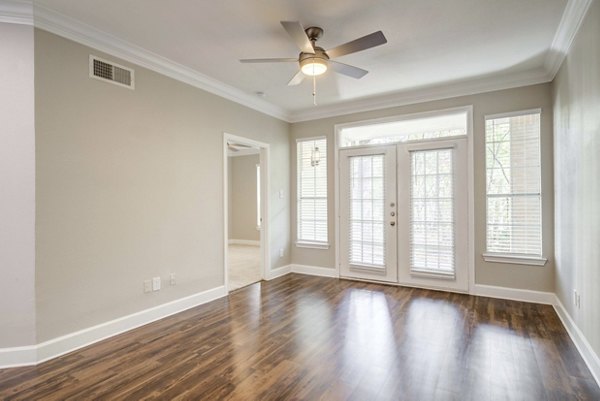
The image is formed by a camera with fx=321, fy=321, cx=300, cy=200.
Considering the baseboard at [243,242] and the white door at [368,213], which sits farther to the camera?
the baseboard at [243,242]

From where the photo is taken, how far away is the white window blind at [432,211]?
4.45 m

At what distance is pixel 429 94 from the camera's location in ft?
15.0

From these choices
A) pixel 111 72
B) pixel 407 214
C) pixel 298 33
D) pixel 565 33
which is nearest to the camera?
pixel 298 33

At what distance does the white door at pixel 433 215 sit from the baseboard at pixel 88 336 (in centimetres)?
298

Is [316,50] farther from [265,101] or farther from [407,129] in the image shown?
[407,129]

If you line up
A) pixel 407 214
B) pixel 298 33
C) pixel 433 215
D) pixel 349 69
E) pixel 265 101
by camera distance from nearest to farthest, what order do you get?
pixel 298 33 → pixel 349 69 → pixel 433 215 → pixel 407 214 → pixel 265 101

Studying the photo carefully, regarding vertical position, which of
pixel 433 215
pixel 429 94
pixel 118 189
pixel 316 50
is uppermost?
pixel 429 94

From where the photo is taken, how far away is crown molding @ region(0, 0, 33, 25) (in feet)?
8.17

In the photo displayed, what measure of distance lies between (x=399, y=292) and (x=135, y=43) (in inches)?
170

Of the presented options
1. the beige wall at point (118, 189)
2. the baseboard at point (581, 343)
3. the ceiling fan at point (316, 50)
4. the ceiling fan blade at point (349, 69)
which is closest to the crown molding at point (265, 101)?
the beige wall at point (118, 189)

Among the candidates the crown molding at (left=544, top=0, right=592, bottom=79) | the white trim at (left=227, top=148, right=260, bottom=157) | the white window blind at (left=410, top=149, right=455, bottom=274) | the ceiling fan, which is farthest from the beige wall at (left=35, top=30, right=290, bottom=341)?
the white trim at (left=227, top=148, right=260, bottom=157)

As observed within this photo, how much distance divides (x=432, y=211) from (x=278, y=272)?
2652 mm

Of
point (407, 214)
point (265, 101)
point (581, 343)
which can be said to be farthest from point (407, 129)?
point (581, 343)

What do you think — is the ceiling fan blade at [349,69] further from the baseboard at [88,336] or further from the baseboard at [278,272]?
the baseboard at [278,272]
